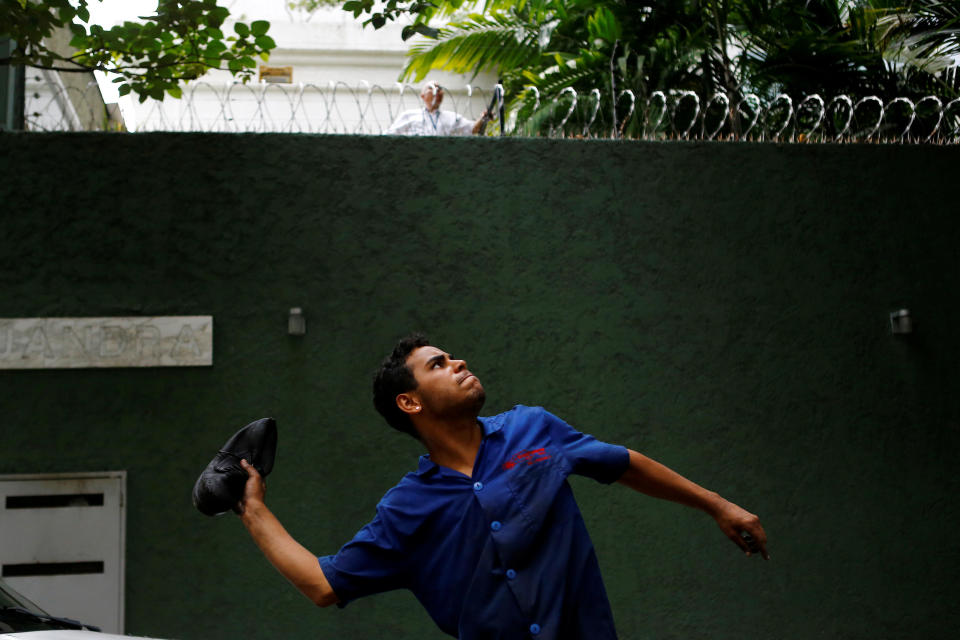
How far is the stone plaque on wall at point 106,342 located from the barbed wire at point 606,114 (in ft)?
4.10

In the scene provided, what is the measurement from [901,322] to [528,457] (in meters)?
4.55

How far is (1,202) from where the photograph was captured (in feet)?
20.4

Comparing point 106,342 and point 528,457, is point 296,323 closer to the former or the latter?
point 106,342

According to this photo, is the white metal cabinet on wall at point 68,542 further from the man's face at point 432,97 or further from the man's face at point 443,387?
the man's face at point 432,97

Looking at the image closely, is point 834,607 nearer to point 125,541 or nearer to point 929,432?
point 929,432

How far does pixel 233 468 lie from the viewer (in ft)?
8.84

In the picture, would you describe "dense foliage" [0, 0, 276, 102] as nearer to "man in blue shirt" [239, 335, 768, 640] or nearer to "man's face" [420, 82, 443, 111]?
"man's face" [420, 82, 443, 111]

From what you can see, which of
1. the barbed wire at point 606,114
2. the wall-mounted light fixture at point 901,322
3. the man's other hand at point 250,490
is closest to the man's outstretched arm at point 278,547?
the man's other hand at point 250,490

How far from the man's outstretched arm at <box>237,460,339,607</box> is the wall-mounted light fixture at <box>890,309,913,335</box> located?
16.4 ft

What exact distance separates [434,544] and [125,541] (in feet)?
12.4

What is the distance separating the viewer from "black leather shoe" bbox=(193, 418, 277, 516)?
8.62ft

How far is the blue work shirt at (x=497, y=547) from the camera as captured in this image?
2721 millimetres

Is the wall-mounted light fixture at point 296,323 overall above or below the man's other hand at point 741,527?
above

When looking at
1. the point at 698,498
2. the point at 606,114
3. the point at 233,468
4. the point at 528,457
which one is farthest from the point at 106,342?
the point at 606,114
